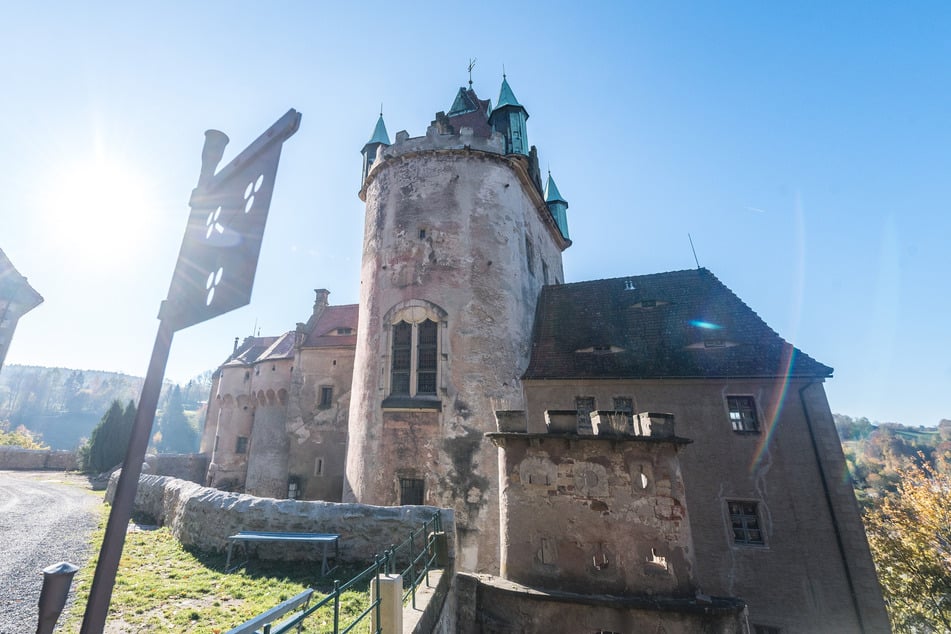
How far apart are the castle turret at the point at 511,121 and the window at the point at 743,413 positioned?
453 inches

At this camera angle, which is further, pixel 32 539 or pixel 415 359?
pixel 415 359

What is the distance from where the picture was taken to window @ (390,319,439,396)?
1355 centimetres

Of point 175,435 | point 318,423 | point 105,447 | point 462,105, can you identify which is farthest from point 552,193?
point 175,435

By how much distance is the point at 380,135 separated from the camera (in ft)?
62.1

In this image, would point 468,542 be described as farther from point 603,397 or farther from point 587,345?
point 587,345

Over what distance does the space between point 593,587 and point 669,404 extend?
7.19m

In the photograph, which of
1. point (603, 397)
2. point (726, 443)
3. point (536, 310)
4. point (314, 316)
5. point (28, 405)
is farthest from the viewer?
point (28, 405)

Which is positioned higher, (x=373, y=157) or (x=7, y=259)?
(x=373, y=157)

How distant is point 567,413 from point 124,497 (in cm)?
762

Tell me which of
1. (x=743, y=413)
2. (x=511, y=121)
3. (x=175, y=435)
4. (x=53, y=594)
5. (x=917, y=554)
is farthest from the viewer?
(x=175, y=435)

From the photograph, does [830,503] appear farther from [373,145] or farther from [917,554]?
[373,145]

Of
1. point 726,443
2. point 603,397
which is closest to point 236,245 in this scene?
point 603,397

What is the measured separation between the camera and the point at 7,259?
56.4ft

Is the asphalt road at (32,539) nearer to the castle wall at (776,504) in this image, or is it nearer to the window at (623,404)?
the castle wall at (776,504)
